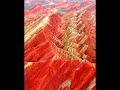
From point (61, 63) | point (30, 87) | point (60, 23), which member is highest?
point (60, 23)
